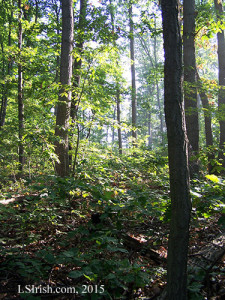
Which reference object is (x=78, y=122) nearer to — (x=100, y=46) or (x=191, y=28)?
(x=100, y=46)

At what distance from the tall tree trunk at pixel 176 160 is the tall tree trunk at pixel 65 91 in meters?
3.45

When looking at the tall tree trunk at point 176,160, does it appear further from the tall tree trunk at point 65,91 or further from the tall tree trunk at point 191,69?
the tall tree trunk at point 191,69

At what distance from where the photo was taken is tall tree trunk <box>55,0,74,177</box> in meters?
5.36

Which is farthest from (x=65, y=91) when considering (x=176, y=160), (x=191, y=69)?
(x=176, y=160)

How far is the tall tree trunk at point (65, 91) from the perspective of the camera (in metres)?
5.36

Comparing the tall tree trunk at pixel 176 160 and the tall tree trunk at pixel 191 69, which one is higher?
the tall tree trunk at pixel 191 69

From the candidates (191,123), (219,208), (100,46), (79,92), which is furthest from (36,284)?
(191,123)

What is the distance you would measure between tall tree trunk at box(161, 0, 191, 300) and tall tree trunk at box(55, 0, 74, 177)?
3.45 meters

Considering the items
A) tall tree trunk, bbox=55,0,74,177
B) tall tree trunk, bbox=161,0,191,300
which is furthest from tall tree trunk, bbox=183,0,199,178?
tall tree trunk, bbox=161,0,191,300

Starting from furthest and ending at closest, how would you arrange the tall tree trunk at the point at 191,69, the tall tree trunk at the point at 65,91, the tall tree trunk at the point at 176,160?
the tall tree trunk at the point at 191,69 → the tall tree trunk at the point at 65,91 → the tall tree trunk at the point at 176,160

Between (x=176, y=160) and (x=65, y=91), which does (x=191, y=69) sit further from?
(x=176, y=160)

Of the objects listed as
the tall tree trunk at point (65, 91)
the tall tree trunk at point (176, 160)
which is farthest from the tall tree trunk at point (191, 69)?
the tall tree trunk at point (176, 160)

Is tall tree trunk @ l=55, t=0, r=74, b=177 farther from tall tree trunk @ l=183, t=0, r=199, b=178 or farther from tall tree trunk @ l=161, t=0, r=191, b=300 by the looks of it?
tall tree trunk @ l=183, t=0, r=199, b=178

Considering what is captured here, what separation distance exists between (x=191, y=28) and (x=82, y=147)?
17.5ft
